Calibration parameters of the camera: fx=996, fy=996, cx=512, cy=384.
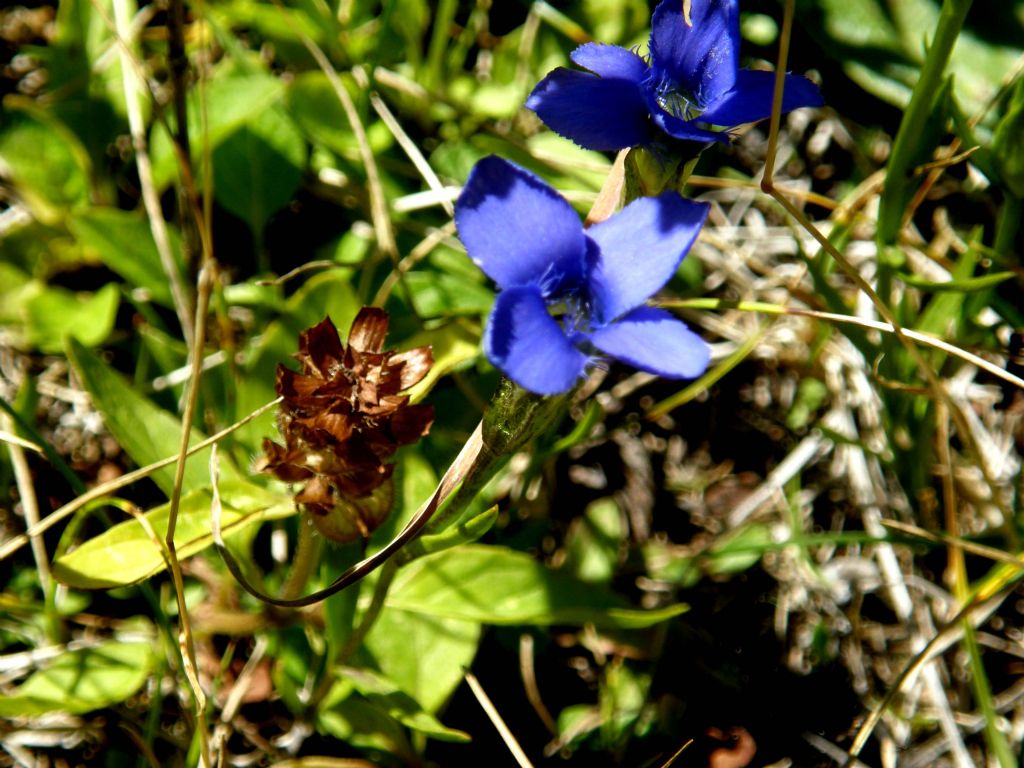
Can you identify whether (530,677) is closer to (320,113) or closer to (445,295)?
(445,295)

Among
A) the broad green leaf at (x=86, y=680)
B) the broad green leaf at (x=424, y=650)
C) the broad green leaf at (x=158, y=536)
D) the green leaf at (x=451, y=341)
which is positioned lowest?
the broad green leaf at (x=86, y=680)

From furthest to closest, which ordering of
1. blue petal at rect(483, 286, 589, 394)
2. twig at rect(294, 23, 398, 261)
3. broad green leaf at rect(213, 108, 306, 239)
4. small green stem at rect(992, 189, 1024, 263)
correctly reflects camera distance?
broad green leaf at rect(213, 108, 306, 239) → twig at rect(294, 23, 398, 261) → small green stem at rect(992, 189, 1024, 263) → blue petal at rect(483, 286, 589, 394)

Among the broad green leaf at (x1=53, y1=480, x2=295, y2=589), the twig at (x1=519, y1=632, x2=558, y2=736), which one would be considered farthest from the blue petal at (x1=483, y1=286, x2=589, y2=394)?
the twig at (x1=519, y1=632, x2=558, y2=736)

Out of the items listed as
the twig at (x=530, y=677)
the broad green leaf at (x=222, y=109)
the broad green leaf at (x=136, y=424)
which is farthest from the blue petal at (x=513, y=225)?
the broad green leaf at (x=222, y=109)

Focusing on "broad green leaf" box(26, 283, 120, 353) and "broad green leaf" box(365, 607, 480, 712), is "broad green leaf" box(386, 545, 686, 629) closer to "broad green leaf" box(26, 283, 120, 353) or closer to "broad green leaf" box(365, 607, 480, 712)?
"broad green leaf" box(365, 607, 480, 712)

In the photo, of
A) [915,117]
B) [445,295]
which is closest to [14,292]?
[445,295]

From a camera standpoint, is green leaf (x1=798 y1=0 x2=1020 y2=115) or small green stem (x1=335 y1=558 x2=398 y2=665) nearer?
small green stem (x1=335 y1=558 x2=398 y2=665)

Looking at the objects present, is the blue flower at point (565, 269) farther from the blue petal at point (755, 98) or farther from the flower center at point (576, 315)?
the blue petal at point (755, 98)

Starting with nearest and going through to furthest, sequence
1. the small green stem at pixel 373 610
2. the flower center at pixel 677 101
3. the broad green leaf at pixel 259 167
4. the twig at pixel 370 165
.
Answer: the flower center at pixel 677 101 → the small green stem at pixel 373 610 → the twig at pixel 370 165 → the broad green leaf at pixel 259 167

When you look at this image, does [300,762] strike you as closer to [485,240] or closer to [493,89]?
[485,240]
